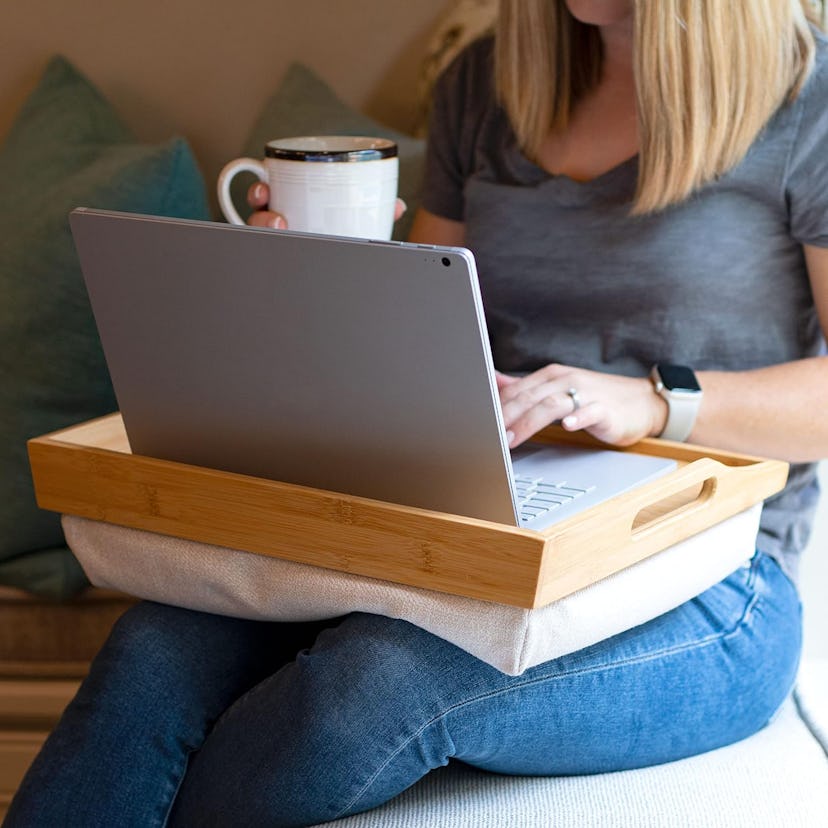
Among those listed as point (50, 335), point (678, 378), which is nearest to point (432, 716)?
point (678, 378)

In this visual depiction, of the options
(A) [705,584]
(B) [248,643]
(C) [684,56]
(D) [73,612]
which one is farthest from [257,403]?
(D) [73,612]

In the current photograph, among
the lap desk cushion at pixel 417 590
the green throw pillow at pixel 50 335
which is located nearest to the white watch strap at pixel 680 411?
the lap desk cushion at pixel 417 590

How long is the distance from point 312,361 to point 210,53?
3.61 ft

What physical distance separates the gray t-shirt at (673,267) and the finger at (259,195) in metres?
0.31

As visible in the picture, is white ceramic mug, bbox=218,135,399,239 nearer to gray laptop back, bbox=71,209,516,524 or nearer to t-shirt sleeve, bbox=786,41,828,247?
gray laptop back, bbox=71,209,516,524

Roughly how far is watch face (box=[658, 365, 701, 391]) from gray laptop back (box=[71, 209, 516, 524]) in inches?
12.4

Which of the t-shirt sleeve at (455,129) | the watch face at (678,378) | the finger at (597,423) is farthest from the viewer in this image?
the t-shirt sleeve at (455,129)

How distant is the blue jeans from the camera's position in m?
0.81

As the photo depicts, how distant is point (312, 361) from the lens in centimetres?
75

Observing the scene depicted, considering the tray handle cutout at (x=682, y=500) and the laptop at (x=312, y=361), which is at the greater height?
the laptop at (x=312, y=361)

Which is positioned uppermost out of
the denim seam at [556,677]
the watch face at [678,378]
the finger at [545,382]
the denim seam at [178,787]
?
the finger at [545,382]

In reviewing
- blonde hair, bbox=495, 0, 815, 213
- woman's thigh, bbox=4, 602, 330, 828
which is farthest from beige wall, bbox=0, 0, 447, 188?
woman's thigh, bbox=4, 602, 330, 828

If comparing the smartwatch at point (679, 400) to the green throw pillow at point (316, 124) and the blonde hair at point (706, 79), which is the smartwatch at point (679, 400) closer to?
the blonde hair at point (706, 79)

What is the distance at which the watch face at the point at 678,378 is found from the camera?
1006 mm
